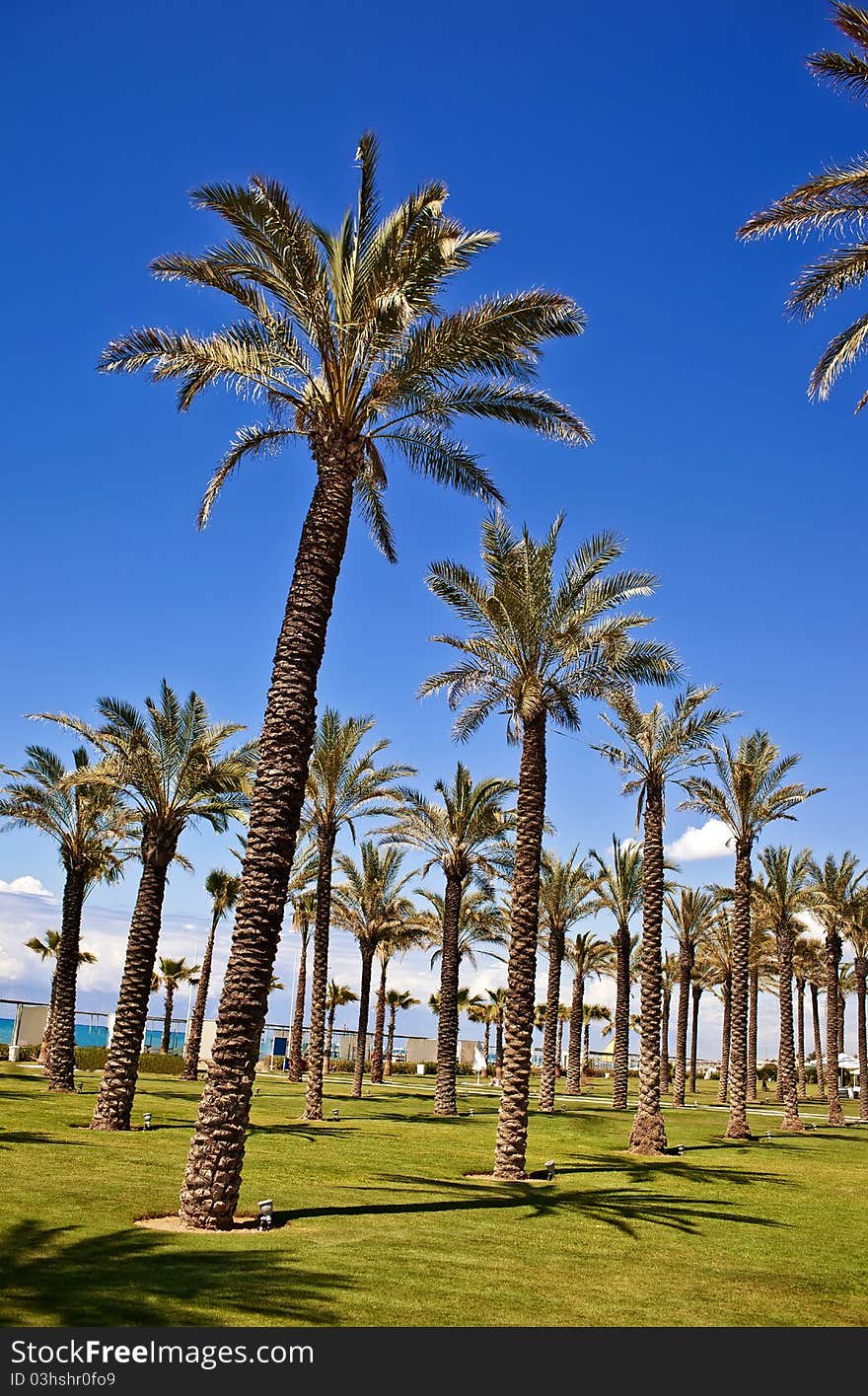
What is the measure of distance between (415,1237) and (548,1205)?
189 inches

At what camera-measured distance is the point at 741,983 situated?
37562mm

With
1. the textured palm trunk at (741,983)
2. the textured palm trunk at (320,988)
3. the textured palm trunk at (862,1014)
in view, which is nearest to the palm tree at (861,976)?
the textured palm trunk at (862,1014)

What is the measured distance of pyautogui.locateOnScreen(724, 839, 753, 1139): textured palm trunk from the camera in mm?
33781

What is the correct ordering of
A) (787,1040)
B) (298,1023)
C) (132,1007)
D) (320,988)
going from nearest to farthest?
(132,1007), (320,988), (787,1040), (298,1023)

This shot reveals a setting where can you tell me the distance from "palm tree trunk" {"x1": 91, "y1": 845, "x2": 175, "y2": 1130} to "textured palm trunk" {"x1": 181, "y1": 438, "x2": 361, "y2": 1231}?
10.8 meters

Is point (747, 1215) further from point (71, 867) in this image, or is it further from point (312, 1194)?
point (71, 867)

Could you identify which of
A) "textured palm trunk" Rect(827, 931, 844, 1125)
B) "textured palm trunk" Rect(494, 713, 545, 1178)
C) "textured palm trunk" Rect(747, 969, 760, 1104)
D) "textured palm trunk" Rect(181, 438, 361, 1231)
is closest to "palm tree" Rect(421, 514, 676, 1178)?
"textured palm trunk" Rect(494, 713, 545, 1178)

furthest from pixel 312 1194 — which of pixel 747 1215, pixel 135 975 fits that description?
pixel 135 975

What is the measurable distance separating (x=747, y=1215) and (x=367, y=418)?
1368 cm

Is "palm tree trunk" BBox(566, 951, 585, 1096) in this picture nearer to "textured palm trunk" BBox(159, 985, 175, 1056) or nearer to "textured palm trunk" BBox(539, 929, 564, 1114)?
"textured palm trunk" BBox(539, 929, 564, 1114)

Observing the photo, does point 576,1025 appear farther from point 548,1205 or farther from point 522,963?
point 548,1205

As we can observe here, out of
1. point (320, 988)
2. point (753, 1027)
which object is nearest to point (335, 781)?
point (320, 988)

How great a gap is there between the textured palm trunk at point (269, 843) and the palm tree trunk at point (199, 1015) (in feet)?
97.2

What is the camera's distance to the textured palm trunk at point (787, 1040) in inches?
1574
